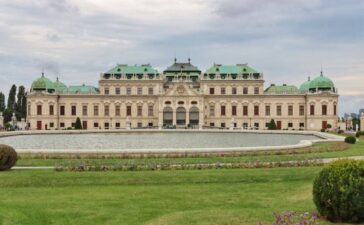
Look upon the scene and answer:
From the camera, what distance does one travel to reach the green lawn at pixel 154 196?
11.2 metres

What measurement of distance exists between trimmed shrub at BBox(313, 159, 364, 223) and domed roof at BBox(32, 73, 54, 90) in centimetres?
8754

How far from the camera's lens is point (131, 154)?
992 inches

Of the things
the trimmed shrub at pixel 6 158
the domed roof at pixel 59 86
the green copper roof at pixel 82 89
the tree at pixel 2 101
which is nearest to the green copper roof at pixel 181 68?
the green copper roof at pixel 82 89

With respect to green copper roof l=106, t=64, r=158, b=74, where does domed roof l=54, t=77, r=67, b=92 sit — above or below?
below

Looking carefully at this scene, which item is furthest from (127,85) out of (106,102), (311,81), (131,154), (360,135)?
(131,154)

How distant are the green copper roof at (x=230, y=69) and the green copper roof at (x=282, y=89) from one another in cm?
511

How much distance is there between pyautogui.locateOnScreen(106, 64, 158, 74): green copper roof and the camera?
91.6 m

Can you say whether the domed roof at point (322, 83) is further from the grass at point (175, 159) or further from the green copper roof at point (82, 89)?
the grass at point (175, 159)

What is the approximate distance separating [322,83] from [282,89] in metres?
7.74

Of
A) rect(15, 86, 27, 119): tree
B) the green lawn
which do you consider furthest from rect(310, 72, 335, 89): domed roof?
the green lawn

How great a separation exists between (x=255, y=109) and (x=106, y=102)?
2915cm

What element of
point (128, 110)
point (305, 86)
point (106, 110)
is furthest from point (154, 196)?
point (305, 86)

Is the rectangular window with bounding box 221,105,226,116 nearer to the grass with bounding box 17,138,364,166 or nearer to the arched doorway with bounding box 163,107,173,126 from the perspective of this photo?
the arched doorway with bounding box 163,107,173,126

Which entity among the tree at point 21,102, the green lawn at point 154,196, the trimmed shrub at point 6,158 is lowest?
the green lawn at point 154,196
